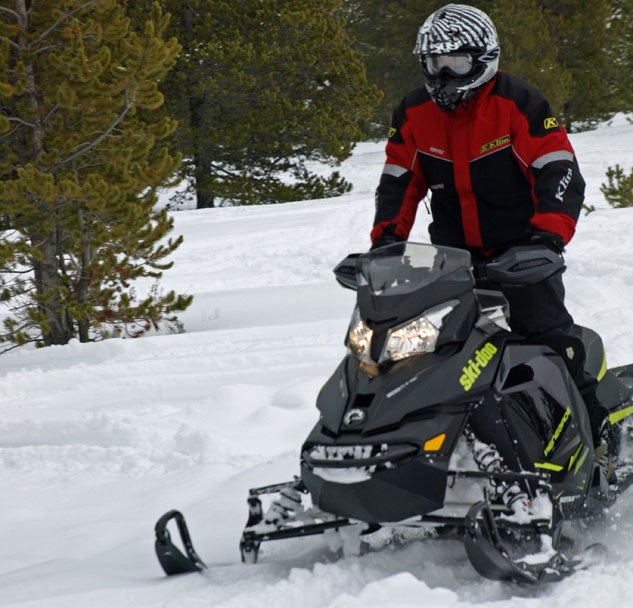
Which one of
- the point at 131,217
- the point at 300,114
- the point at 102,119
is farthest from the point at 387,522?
the point at 300,114

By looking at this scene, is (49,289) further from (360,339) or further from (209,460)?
(360,339)

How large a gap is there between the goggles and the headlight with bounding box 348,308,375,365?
0.92 meters

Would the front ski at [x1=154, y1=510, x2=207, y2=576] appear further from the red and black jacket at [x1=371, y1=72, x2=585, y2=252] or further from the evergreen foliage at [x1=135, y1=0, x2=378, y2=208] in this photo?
the evergreen foliage at [x1=135, y1=0, x2=378, y2=208]

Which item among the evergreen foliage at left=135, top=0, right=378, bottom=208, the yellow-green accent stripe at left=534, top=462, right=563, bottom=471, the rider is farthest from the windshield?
the evergreen foliage at left=135, top=0, right=378, bottom=208

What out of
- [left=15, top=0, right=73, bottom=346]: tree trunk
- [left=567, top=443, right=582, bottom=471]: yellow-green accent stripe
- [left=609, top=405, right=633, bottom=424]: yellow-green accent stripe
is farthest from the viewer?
[left=15, top=0, right=73, bottom=346]: tree trunk

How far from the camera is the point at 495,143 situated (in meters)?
3.21

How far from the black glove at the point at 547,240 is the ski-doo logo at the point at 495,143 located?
1.25ft

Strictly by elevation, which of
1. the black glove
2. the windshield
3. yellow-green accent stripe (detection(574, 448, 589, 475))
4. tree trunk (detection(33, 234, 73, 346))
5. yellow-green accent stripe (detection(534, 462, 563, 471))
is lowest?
tree trunk (detection(33, 234, 73, 346))

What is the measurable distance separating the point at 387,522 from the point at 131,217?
19.7 ft

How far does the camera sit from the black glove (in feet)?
9.78

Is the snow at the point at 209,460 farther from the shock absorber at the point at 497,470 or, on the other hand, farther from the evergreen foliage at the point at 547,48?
the evergreen foliage at the point at 547,48

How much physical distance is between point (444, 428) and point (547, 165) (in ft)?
3.53

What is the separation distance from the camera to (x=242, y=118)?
62.7 ft

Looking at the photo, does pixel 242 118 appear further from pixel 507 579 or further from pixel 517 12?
pixel 507 579
